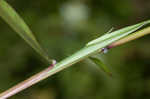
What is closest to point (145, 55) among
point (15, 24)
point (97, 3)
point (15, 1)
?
point (97, 3)

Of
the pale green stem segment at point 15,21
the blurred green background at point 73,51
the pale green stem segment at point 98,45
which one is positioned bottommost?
the pale green stem segment at point 98,45

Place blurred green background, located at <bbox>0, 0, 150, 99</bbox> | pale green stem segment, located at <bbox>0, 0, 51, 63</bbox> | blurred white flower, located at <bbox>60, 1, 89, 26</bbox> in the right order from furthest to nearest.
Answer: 1. blurred white flower, located at <bbox>60, 1, 89, 26</bbox>
2. blurred green background, located at <bbox>0, 0, 150, 99</bbox>
3. pale green stem segment, located at <bbox>0, 0, 51, 63</bbox>

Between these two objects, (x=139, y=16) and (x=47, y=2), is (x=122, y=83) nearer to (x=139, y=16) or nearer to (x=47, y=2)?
(x=139, y=16)

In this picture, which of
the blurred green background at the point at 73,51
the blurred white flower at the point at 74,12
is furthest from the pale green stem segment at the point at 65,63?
the blurred white flower at the point at 74,12

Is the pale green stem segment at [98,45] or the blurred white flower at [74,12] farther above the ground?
the blurred white flower at [74,12]

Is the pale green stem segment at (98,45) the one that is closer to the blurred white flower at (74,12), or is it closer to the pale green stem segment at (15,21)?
the pale green stem segment at (15,21)

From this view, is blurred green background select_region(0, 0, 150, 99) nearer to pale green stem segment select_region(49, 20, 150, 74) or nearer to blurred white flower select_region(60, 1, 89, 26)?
blurred white flower select_region(60, 1, 89, 26)

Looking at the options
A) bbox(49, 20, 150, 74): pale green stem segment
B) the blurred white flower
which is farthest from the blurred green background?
bbox(49, 20, 150, 74): pale green stem segment

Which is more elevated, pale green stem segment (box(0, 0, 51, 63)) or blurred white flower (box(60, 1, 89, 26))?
blurred white flower (box(60, 1, 89, 26))
